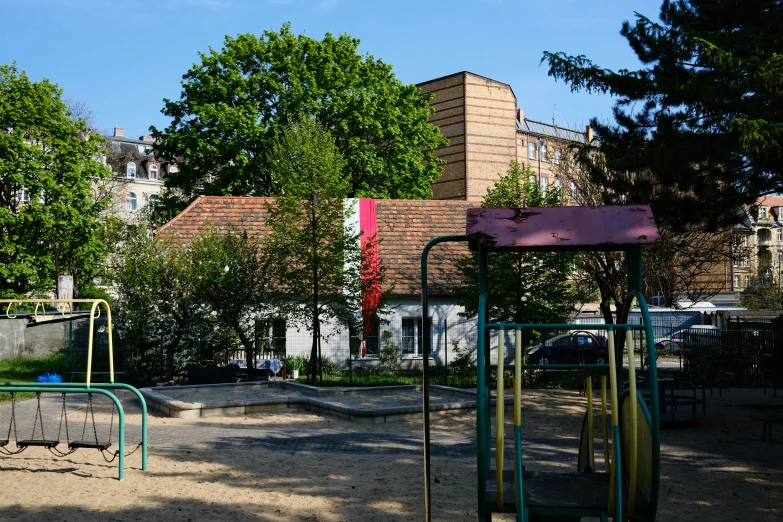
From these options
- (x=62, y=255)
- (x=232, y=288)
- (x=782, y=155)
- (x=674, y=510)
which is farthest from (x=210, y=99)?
(x=674, y=510)

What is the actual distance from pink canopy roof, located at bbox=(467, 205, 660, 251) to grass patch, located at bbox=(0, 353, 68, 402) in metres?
20.8

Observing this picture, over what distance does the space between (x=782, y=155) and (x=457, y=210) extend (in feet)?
64.3

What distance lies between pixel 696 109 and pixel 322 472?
343 inches

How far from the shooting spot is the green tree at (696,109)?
40.0ft

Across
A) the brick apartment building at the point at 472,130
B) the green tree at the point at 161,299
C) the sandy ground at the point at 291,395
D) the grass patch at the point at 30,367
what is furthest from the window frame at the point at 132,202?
the sandy ground at the point at 291,395

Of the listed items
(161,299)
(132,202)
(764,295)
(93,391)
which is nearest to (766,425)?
(93,391)

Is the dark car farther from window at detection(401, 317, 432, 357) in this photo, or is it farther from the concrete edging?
the concrete edging

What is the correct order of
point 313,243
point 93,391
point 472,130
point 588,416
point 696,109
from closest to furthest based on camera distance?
point 588,416, point 93,391, point 696,109, point 313,243, point 472,130

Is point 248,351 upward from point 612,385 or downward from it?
downward

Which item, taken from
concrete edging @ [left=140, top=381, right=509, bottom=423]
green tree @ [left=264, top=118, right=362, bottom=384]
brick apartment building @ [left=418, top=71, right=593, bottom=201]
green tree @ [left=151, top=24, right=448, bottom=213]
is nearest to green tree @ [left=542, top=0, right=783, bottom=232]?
concrete edging @ [left=140, top=381, right=509, bottom=423]

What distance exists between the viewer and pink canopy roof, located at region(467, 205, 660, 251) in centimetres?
645

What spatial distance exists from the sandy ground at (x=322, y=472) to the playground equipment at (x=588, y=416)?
1.94 m

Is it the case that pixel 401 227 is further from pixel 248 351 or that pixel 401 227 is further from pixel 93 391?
pixel 93 391

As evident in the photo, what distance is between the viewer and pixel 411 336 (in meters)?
27.3
